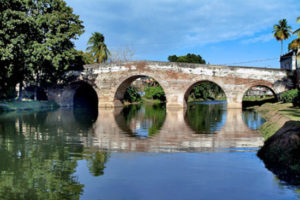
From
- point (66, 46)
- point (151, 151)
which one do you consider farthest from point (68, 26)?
point (151, 151)

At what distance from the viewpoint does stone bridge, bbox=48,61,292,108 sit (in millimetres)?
28547

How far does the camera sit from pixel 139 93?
55844mm

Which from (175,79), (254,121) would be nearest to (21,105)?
(175,79)

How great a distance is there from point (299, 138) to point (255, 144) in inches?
120

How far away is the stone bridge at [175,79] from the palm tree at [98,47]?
1223 cm

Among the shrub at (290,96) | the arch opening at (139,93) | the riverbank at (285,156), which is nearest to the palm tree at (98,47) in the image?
the arch opening at (139,93)

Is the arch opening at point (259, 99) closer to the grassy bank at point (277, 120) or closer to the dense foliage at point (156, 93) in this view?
the grassy bank at point (277, 120)

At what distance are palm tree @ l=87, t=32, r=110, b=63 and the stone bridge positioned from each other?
40.1ft

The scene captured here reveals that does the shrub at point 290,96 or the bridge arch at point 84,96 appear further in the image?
the bridge arch at point 84,96

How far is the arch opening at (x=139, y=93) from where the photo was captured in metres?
34.9

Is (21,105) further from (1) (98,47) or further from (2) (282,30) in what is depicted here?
(2) (282,30)

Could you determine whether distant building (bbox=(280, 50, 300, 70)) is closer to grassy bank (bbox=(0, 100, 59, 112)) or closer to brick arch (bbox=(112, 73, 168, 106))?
brick arch (bbox=(112, 73, 168, 106))

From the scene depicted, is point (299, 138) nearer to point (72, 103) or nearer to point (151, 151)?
point (151, 151)

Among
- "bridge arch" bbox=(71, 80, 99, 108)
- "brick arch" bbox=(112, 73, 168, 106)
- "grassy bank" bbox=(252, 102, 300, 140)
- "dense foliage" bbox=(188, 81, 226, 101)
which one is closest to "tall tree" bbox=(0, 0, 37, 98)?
"brick arch" bbox=(112, 73, 168, 106)
